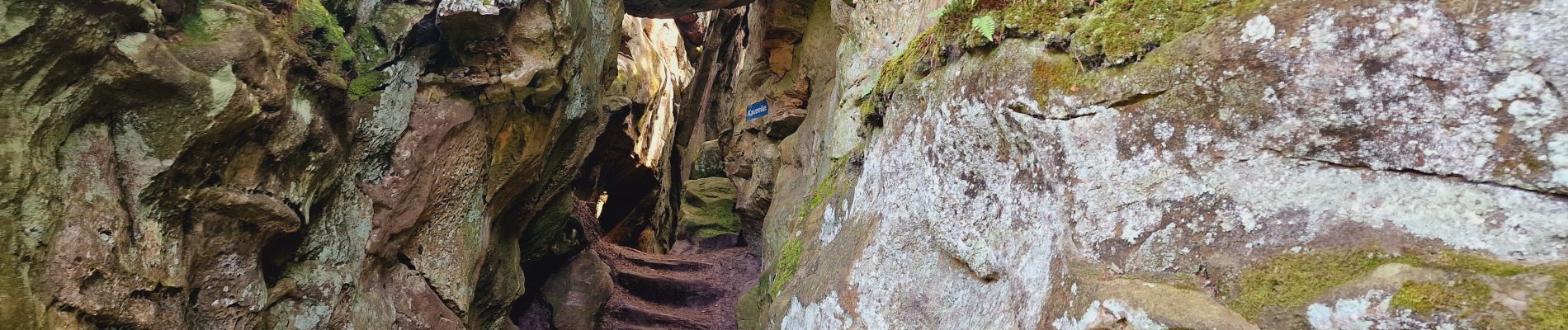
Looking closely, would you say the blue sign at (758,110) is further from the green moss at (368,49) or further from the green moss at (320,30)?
the green moss at (320,30)

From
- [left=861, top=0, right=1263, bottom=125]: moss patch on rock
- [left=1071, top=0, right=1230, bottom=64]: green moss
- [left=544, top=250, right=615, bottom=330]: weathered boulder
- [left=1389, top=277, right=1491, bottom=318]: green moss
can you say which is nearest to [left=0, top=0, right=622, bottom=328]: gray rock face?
[left=544, top=250, right=615, bottom=330]: weathered boulder

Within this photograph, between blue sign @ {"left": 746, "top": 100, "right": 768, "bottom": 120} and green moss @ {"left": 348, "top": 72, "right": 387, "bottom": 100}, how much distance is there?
9.31m

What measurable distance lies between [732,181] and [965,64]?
12.8 m

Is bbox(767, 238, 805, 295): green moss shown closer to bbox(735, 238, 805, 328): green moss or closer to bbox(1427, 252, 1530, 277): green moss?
bbox(735, 238, 805, 328): green moss

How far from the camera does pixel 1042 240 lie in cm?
453

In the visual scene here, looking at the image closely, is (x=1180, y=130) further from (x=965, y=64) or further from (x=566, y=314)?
(x=566, y=314)

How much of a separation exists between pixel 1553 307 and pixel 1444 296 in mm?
285

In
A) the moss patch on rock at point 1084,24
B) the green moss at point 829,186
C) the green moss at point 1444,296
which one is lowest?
the green moss at point 829,186

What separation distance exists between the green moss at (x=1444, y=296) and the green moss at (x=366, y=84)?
8328 mm

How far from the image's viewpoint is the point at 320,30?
276 inches

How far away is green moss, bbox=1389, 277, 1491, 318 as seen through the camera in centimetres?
273

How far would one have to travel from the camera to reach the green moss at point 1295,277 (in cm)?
311

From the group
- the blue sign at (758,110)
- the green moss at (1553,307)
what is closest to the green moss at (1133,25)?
the green moss at (1553,307)

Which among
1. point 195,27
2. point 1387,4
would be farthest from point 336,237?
point 1387,4
